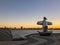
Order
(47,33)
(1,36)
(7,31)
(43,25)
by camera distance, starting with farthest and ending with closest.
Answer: (43,25) < (47,33) < (7,31) < (1,36)

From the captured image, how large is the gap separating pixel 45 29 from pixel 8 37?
53.4ft

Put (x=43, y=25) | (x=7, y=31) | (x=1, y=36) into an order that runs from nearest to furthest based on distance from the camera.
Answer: (x=1, y=36)
(x=7, y=31)
(x=43, y=25)

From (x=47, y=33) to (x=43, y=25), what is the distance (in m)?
2.98

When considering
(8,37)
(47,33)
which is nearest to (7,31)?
(8,37)

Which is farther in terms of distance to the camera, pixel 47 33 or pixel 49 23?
pixel 49 23

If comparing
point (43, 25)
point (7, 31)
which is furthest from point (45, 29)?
point (7, 31)

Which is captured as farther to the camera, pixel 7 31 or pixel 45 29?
pixel 45 29

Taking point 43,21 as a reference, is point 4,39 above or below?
below

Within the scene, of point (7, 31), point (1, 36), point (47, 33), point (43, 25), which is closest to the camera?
point (1, 36)

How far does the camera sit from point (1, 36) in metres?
23.7

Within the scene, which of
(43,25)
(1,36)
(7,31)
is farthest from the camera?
(43,25)

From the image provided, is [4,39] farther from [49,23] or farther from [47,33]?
[49,23]

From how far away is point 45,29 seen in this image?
39.9m

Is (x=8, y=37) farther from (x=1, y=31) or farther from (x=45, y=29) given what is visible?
(x=45, y=29)
